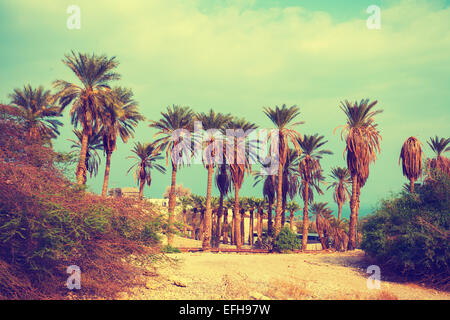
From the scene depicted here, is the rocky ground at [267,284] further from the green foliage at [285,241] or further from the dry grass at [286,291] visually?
the green foliage at [285,241]

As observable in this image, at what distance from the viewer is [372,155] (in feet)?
93.4

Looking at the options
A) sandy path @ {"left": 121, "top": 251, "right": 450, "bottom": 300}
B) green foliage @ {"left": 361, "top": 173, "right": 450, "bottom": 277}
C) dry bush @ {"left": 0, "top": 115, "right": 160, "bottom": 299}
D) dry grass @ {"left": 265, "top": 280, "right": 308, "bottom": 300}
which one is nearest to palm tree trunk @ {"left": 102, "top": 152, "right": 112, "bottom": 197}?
sandy path @ {"left": 121, "top": 251, "right": 450, "bottom": 300}

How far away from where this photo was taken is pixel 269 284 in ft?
41.9

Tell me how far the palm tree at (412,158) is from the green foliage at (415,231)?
27.3 ft

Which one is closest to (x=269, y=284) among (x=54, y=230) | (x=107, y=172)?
(x=54, y=230)

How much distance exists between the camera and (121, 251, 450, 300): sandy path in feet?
36.3

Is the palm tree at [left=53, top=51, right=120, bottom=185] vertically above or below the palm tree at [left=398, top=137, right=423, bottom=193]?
above

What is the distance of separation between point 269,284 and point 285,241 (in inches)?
630

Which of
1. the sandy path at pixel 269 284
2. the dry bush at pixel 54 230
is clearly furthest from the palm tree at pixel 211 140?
the dry bush at pixel 54 230

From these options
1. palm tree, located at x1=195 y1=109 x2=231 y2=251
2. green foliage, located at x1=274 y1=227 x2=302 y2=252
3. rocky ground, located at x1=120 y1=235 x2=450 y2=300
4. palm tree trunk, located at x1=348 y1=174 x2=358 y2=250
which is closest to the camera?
rocky ground, located at x1=120 y1=235 x2=450 y2=300

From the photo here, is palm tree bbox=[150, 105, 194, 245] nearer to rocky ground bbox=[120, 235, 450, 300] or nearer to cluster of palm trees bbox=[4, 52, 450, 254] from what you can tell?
cluster of palm trees bbox=[4, 52, 450, 254]

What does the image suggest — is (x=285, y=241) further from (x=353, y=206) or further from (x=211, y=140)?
(x=211, y=140)

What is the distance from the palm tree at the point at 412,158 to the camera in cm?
2436
